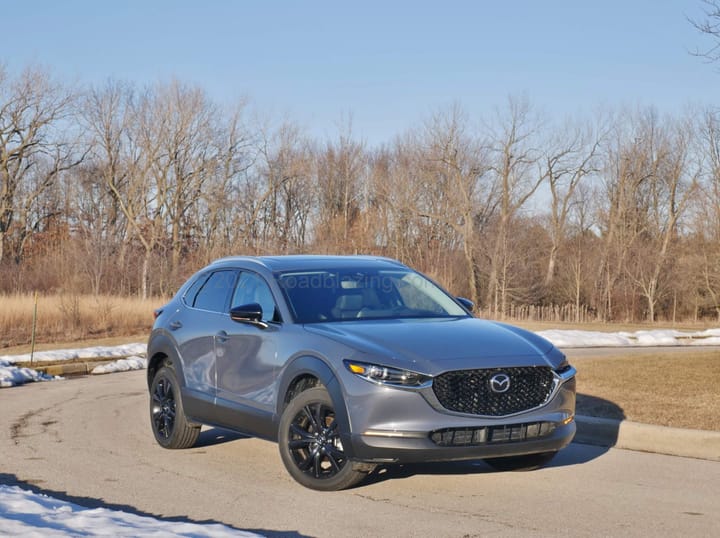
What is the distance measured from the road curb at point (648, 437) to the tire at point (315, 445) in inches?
142

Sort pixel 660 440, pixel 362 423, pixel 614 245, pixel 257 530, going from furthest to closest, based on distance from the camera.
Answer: pixel 614 245, pixel 660 440, pixel 362 423, pixel 257 530

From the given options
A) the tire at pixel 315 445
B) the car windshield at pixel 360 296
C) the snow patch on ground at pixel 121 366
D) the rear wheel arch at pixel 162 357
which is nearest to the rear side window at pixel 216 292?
the rear wheel arch at pixel 162 357

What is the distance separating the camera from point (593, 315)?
2194 inches

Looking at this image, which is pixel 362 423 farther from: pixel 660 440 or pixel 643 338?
pixel 643 338

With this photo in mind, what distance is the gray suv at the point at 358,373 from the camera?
21.9 ft

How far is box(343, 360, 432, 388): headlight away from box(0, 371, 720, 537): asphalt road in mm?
850

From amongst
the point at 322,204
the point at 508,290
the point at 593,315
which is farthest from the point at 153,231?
the point at 593,315

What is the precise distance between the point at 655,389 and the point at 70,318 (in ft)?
76.1

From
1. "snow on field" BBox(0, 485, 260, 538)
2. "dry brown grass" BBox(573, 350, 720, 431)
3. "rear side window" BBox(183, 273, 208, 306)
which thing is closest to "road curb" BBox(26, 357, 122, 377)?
"dry brown grass" BBox(573, 350, 720, 431)

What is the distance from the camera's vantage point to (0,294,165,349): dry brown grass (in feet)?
96.9

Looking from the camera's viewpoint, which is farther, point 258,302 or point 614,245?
point 614,245

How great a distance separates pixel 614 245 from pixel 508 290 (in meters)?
11.0

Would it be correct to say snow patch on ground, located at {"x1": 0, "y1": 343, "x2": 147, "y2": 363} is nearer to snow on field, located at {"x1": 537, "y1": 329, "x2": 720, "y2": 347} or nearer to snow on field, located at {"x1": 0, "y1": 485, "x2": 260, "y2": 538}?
snow on field, located at {"x1": 537, "y1": 329, "x2": 720, "y2": 347}

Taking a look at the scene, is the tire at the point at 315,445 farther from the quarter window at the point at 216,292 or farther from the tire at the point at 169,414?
the tire at the point at 169,414
